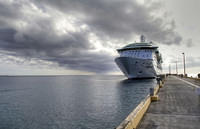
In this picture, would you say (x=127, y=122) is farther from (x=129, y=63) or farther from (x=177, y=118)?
(x=129, y=63)

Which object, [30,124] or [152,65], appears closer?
[30,124]

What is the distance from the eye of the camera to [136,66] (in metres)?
57.5

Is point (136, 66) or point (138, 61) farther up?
point (138, 61)

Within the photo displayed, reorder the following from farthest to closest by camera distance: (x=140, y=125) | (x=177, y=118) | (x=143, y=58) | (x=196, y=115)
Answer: (x=143, y=58), (x=196, y=115), (x=177, y=118), (x=140, y=125)

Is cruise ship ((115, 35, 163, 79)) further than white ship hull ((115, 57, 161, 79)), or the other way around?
cruise ship ((115, 35, 163, 79))

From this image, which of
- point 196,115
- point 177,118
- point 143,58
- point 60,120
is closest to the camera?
point 177,118

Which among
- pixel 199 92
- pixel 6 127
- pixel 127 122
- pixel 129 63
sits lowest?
pixel 6 127

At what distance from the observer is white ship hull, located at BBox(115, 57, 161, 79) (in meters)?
54.8

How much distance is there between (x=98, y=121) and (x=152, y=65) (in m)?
54.1

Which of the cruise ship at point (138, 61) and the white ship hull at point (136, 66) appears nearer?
the white ship hull at point (136, 66)

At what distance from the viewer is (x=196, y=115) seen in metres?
6.89

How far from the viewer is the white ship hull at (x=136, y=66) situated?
54.8 metres

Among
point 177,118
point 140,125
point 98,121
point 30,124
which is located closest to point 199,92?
point 177,118

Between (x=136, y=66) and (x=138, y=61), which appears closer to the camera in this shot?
(x=138, y=61)
